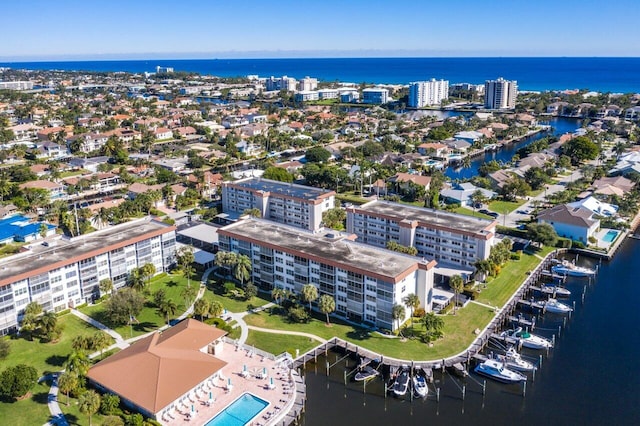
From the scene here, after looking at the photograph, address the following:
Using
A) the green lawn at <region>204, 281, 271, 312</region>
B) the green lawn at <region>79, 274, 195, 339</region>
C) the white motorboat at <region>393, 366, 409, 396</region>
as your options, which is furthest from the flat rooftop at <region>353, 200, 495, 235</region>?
the green lawn at <region>79, 274, 195, 339</region>

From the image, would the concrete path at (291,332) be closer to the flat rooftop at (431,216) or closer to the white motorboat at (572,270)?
the flat rooftop at (431,216)

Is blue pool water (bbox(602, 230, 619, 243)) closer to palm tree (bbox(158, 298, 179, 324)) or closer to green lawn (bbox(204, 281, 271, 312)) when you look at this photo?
green lawn (bbox(204, 281, 271, 312))

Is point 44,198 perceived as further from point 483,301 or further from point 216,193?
point 483,301

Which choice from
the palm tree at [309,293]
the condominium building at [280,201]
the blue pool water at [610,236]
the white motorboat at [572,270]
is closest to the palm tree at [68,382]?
the palm tree at [309,293]

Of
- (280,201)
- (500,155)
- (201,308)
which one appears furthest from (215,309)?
(500,155)

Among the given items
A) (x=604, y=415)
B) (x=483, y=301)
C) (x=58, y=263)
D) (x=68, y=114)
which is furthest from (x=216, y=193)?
(x=68, y=114)

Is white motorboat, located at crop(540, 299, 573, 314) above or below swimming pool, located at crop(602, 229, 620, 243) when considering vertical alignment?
below
